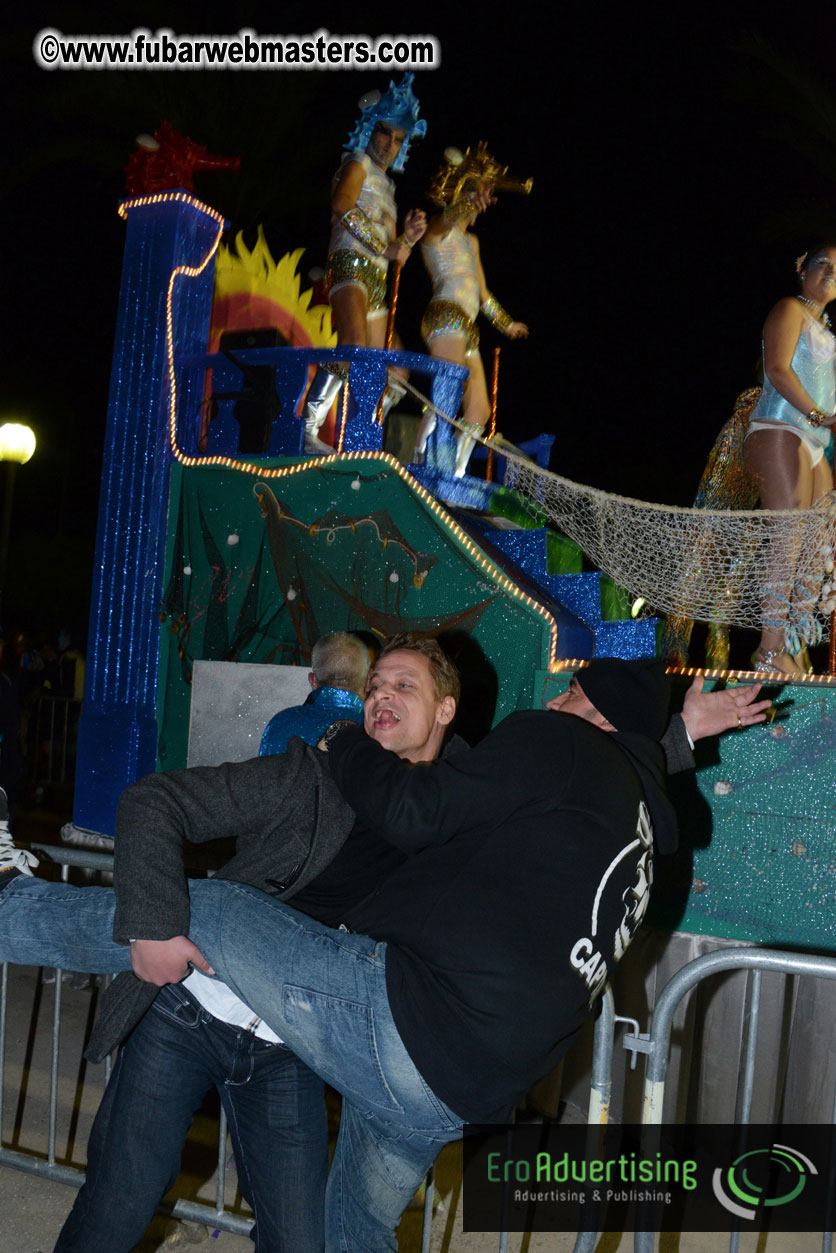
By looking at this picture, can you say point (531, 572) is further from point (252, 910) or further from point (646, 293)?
point (646, 293)

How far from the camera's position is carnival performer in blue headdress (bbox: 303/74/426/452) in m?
7.41

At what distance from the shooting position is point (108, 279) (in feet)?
96.3

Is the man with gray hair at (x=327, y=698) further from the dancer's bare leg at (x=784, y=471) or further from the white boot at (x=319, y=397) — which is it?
the white boot at (x=319, y=397)

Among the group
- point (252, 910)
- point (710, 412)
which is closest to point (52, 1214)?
point (252, 910)

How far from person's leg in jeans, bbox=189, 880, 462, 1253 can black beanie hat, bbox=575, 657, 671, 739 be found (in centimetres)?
82

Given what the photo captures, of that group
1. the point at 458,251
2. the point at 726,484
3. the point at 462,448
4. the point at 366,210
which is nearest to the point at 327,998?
the point at 726,484

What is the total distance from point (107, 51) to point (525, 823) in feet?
45.2

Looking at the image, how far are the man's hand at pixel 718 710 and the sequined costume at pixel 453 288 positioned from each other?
5.57 m

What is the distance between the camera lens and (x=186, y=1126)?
8.61ft

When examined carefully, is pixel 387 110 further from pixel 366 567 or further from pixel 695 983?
pixel 695 983

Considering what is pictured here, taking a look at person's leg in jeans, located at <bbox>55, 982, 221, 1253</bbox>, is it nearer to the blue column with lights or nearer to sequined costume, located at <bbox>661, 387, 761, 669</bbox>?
the blue column with lights

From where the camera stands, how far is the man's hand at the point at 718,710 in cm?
283

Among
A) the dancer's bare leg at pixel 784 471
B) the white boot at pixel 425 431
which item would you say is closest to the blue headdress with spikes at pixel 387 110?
the white boot at pixel 425 431

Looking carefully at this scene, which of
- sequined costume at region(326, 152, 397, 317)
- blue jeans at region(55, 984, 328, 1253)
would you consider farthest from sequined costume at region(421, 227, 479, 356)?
blue jeans at region(55, 984, 328, 1253)
